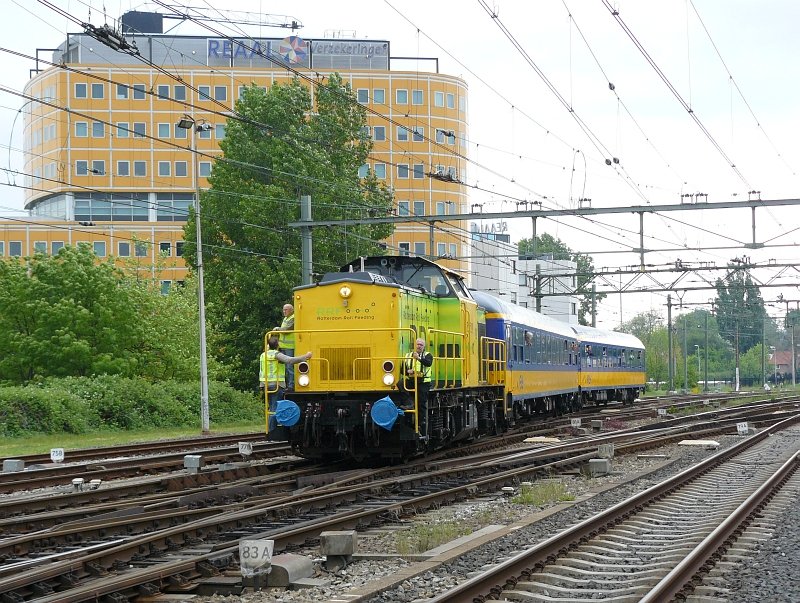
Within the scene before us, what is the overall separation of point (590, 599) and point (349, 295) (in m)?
10.1

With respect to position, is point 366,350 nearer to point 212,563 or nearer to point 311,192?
point 212,563

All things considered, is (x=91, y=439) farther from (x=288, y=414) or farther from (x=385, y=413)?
(x=385, y=413)

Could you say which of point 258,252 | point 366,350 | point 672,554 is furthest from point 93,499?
point 258,252

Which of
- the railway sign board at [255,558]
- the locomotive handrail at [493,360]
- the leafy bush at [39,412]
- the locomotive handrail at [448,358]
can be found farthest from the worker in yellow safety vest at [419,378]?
the leafy bush at [39,412]

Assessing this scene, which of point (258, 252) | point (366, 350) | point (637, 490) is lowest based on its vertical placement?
point (637, 490)

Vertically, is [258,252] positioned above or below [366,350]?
above

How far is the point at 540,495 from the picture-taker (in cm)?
1453

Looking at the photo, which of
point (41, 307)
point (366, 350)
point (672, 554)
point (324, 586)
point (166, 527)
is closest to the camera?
point (324, 586)

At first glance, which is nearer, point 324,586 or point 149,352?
point 324,586

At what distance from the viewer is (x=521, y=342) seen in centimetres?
2778

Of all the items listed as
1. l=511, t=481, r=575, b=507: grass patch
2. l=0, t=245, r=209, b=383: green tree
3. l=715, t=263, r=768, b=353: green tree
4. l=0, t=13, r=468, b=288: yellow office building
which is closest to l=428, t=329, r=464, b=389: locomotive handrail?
l=511, t=481, r=575, b=507: grass patch

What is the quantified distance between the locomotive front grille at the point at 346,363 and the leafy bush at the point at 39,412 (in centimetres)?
1480

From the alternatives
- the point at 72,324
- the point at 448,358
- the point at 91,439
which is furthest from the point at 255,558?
the point at 72,324

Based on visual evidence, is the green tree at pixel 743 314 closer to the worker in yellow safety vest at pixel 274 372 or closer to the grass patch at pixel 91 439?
the grass patch at pixel 91 439
